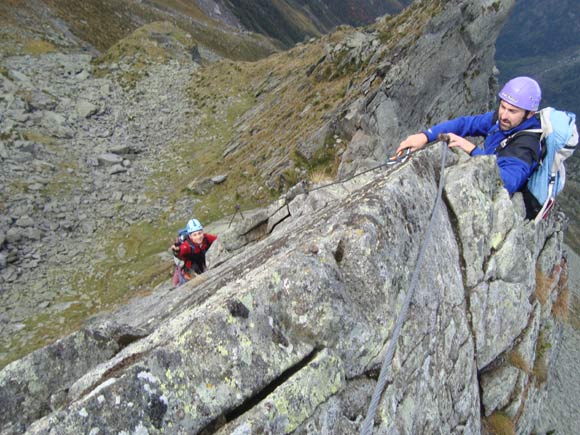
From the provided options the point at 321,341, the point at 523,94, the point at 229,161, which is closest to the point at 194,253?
the point at 321,341

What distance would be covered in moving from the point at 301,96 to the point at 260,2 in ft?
553

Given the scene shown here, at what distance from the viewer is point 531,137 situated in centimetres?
838

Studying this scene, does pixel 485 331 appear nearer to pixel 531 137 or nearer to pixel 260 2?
pixel 531 137

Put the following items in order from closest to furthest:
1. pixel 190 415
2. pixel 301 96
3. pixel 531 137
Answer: pixel 190 415, pixel 531 137, pixel 301 96

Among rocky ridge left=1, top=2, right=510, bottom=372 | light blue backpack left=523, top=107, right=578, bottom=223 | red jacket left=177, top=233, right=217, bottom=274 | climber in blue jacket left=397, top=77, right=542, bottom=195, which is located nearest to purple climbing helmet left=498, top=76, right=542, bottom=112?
climber in blue jacket left=397, top=77, right=542, bottom=195

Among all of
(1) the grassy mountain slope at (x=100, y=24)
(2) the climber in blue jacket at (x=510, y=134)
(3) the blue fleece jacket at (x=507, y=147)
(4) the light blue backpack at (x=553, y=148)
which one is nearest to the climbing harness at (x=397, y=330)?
(2) the climber in blue jacket at (x=510, y=134)

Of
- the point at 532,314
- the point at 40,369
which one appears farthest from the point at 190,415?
the point at 532,314

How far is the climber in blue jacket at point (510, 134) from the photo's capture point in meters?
8.19

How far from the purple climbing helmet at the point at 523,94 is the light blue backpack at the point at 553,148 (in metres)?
0.33

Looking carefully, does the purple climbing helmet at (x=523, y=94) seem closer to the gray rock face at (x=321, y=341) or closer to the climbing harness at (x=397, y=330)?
the gray rock face at (x=321, y=341)

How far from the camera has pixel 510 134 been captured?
8.84 m

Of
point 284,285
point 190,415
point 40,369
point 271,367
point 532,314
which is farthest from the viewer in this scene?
point 532,314

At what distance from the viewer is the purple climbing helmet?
811 cm

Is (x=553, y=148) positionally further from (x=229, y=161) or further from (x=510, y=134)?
(x=229, y=161)
